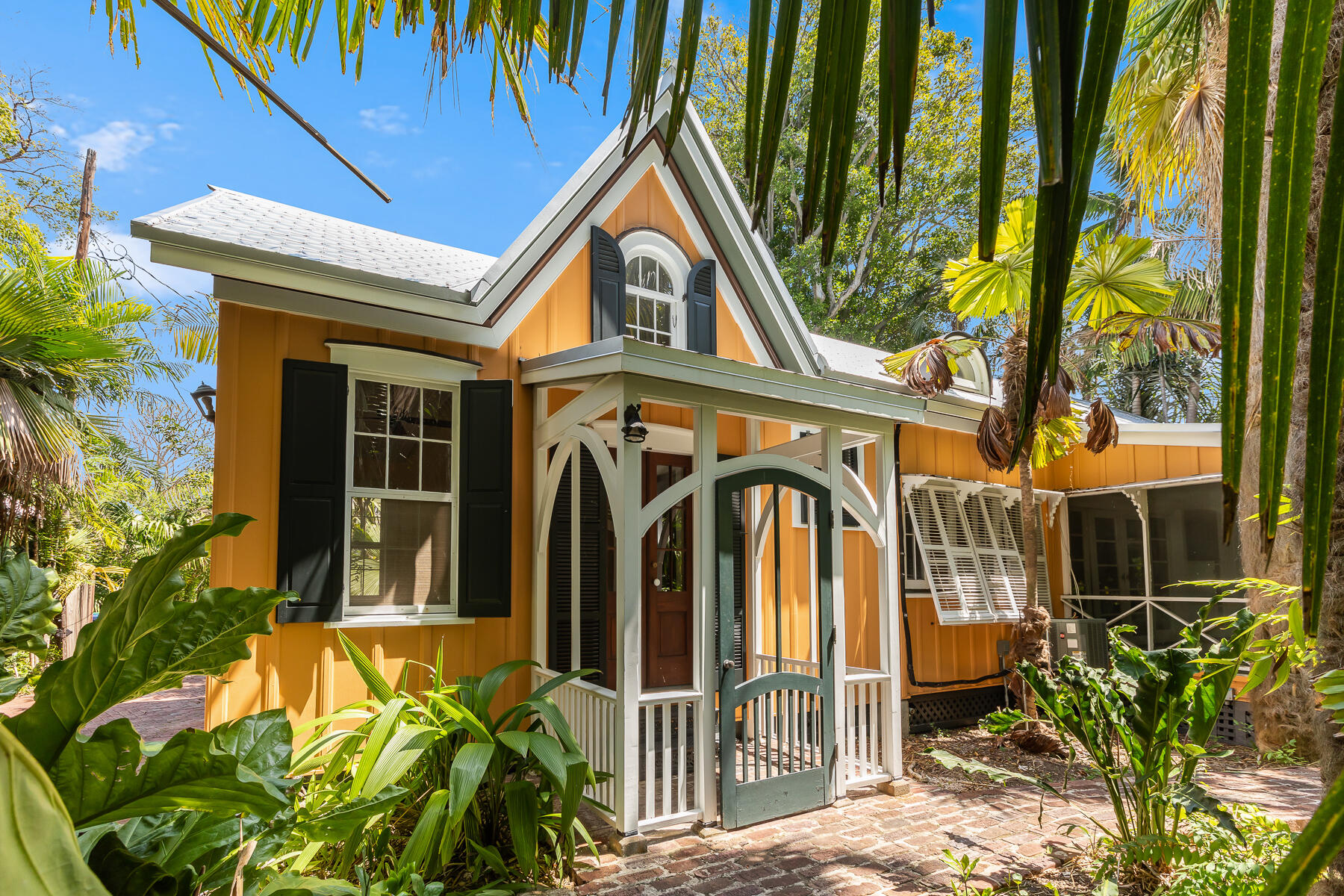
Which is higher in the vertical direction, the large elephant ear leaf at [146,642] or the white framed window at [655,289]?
the white framed window at [655,289]

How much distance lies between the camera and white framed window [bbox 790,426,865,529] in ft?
26.4

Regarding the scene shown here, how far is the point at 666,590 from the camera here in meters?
7.07

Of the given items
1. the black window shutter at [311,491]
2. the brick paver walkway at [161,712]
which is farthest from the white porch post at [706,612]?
the brick paver walkway at [161,712]

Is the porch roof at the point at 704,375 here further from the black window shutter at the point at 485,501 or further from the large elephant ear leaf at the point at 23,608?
the large elephant ear leaf at the point at 23,608

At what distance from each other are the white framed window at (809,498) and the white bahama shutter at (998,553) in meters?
1.37

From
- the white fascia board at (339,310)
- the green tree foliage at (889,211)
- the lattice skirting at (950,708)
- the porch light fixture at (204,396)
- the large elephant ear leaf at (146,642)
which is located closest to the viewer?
the large elephant ear leaf at (146,642)

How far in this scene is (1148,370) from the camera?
2102cm

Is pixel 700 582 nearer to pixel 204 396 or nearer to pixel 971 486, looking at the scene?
pixel 204 396

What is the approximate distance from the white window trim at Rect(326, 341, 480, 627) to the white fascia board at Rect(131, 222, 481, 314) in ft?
1.11

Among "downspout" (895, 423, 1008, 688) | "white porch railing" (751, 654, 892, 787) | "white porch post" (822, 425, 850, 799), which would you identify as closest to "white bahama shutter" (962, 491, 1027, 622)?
"downspout" (895, 423, 1008, 688)

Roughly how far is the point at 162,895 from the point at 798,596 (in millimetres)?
7094

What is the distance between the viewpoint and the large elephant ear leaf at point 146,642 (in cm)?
82

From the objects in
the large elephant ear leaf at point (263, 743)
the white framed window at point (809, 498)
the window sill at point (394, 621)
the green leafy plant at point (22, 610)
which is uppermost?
the white framed window at point (809, 498)

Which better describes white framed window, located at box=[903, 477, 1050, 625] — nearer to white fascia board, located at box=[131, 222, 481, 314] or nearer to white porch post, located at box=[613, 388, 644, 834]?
white porch post, located at box=[613, 388, 644, 834]
